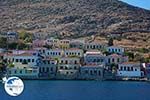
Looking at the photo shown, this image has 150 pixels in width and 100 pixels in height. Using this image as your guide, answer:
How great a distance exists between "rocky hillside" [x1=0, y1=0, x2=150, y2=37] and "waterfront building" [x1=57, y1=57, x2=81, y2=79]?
37.1 m

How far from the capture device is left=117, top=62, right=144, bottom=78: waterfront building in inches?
2752

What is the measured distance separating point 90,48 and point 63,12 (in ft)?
168

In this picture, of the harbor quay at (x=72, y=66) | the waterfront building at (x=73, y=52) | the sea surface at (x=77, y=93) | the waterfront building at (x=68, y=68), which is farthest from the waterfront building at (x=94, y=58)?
the sea surface at (x=77, y=93)

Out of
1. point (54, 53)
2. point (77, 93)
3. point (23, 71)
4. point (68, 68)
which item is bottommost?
point (77, 93)

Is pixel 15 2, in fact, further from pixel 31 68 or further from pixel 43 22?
pixel 31 68

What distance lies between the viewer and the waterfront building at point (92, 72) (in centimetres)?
6825

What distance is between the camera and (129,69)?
7031 cm

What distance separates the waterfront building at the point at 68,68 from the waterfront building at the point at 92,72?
2.82ft

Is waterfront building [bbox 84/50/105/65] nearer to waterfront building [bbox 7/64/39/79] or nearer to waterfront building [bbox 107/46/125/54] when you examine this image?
waterfront building [bbox 107/46/125/54]

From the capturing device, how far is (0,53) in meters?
72.8

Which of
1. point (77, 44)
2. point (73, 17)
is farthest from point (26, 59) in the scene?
point (73, 17)

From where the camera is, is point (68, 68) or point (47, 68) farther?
point (68, 68)

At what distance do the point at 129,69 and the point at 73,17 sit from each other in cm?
5667

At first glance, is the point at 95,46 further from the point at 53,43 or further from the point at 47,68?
the point at 47,68
